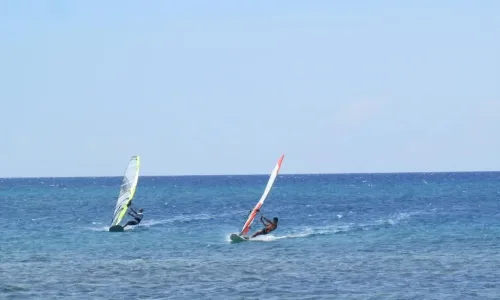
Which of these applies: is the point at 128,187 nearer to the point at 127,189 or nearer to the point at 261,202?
the point at 127,189

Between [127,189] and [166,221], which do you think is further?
[166,221]

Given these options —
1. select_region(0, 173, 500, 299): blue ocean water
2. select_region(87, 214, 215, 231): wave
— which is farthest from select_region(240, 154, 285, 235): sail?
select_region(87, 214, 215, 231): wave

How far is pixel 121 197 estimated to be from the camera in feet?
249

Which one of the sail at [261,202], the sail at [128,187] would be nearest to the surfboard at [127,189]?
the sail at [128,187]

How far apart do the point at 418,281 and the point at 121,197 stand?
127 feet

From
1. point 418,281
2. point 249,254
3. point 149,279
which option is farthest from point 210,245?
point 418,281

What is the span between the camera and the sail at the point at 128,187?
7429cm

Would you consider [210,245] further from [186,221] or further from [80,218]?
[80,218]

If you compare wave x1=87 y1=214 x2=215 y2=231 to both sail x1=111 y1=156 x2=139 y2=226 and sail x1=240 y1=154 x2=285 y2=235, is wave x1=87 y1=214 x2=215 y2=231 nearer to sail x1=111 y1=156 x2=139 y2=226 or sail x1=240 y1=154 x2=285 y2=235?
sail x1=111 y1=156 x2=139 y2=226

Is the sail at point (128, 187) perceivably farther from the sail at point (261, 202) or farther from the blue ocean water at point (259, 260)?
the sail at point (261, 202)

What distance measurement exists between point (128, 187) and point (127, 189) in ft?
0.81

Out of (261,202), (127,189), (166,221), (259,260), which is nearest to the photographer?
(259,260)

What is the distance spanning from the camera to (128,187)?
76125 mm

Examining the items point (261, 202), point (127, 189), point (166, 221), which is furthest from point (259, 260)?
point (166, 221)
